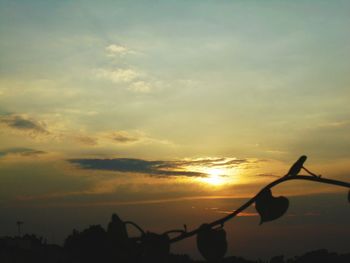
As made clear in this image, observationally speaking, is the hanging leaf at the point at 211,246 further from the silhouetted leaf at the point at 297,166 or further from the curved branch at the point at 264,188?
the silhouetted leaf at the point at 297,166

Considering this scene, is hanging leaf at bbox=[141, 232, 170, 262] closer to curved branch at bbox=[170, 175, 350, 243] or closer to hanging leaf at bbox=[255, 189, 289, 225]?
curved branch at bbox=[170, 175, 350, 243]

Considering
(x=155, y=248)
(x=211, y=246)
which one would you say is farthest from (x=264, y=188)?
(x=155, y=248)

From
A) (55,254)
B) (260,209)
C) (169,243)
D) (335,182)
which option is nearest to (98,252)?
(169,243)

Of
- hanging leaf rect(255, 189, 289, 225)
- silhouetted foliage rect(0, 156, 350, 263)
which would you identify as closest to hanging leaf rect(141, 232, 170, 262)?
silhouetted foliage rect(0, 156, 350, 263)

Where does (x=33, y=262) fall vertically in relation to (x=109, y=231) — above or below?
below

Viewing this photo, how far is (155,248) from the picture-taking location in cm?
156

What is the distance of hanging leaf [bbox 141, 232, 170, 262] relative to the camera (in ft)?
5.10

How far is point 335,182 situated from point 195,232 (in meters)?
0.45

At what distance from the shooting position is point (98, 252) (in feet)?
5.12

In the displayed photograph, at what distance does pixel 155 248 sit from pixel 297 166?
550mm

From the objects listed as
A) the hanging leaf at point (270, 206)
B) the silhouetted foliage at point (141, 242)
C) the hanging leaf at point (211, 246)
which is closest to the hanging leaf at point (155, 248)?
the silhouetted foliage at point (141, 242)

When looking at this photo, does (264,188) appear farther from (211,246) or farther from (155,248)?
(155,248)

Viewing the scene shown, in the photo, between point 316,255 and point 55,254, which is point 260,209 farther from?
point 316,255

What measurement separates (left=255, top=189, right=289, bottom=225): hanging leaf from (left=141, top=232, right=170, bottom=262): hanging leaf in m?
0.34
